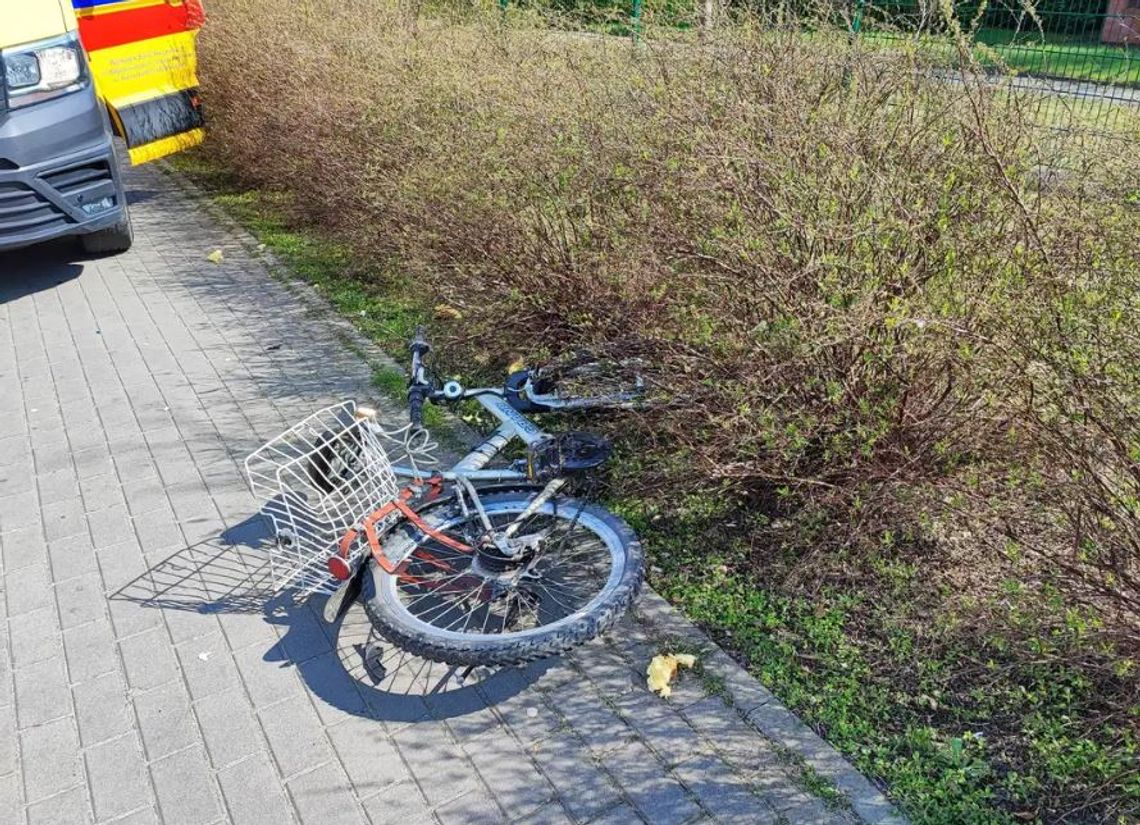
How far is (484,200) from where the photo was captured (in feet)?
17.3

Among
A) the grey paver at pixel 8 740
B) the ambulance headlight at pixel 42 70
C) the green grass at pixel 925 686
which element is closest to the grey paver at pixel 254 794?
the grey paver at pixel 8 740

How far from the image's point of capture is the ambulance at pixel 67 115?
20.1ft

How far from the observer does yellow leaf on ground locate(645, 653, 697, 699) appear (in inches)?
124

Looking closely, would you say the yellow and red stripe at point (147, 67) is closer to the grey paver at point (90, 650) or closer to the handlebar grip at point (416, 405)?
the handlebar grip at point (416, 405)

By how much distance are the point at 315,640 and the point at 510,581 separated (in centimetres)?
81

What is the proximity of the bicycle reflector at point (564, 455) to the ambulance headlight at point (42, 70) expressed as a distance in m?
4.87

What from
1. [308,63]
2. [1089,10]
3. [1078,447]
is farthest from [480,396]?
[1089,10]

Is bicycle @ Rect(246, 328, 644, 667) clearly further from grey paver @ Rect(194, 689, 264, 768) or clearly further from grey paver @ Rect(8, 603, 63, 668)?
grey paver @ Rect(8, 603, 63, 668)

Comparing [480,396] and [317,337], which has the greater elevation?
[480,396]

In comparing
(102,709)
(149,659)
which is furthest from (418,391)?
(102,709)

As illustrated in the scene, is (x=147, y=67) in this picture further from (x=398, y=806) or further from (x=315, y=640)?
(x=398, y=806)

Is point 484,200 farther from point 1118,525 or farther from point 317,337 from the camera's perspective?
point 1118,525

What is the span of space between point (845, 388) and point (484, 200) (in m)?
2.63

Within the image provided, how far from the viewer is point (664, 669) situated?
319cm
